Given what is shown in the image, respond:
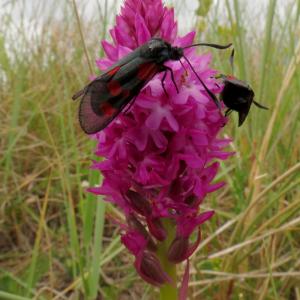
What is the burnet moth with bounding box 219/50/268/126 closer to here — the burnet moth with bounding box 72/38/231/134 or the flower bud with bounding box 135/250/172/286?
the burnet moth with bounding box 72/38/231/134

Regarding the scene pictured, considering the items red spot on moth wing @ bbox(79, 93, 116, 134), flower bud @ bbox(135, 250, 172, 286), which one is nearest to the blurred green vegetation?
flower bud @ bbox(135, 250, 172, 286)

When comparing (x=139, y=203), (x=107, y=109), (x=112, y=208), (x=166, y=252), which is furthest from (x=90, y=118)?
(x=112, y=208)

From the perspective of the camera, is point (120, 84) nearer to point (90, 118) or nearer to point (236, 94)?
point (90, 118)

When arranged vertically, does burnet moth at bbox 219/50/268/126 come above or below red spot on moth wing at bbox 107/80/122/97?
below

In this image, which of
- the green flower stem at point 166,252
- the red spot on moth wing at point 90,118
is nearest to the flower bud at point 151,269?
the green flower stem at point 166,252

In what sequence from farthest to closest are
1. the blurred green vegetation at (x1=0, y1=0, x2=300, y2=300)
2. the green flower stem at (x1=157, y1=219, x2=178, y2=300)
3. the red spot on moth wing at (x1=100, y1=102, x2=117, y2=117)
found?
the blurred green vegetation at (x1=0, y1=0, x2=300, y2=300) → the green flower stem at (x1=157, y1=219, x2=178, y2=300) → the red spot on moth wing at (x1=100, y1=102, x2=117, y2=117)

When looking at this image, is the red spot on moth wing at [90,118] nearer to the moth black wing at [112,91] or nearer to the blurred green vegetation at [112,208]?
the moth black wing at [112,91]

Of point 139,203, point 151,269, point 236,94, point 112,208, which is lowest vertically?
point 112,208

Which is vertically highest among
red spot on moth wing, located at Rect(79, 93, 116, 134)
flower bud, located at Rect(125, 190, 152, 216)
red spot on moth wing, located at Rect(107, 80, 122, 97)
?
red spot on moth wing, located at Rect(107, 80, 122, 97)
